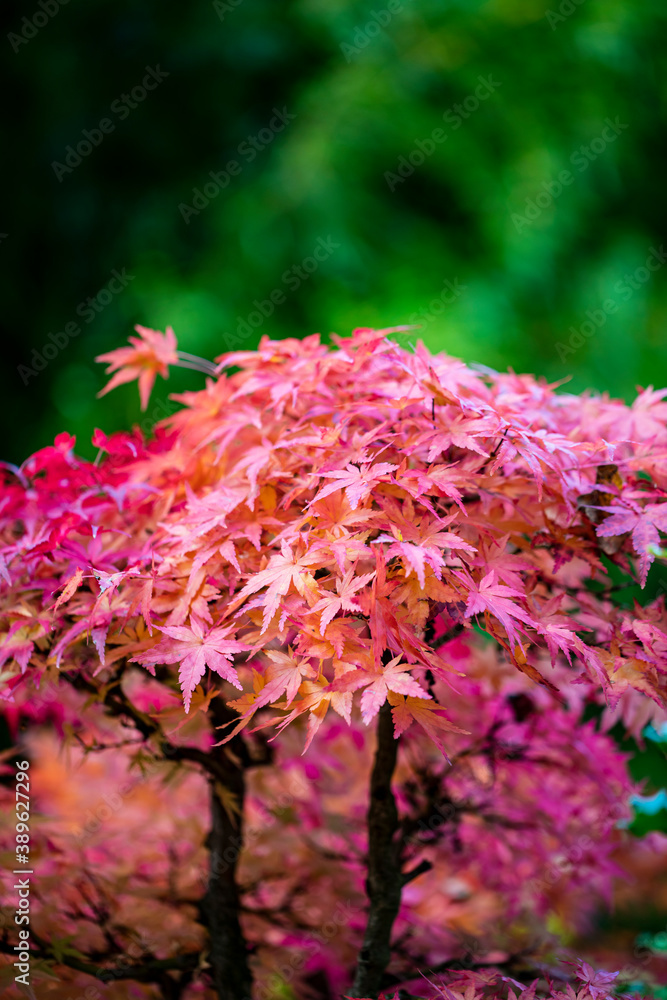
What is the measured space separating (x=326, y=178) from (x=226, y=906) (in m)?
2.75

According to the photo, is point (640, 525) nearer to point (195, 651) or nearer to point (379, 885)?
point (195, 651)

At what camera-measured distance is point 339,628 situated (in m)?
0.72

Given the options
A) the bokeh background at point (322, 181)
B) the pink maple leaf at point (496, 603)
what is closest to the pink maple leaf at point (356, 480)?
the pink maple leaf at point (496, 603)

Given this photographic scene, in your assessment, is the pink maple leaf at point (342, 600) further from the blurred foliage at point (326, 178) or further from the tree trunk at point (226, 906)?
the blurred foliage at point (326, 178)

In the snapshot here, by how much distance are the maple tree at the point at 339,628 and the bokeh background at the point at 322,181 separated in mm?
2013

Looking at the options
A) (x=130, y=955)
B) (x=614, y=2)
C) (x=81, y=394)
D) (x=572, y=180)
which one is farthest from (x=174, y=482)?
(x=614, y=2)

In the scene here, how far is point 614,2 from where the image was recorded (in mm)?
3195

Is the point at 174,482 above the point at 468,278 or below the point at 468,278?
below

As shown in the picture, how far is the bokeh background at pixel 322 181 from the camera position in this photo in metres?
3.11

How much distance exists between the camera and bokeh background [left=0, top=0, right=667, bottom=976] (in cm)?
311

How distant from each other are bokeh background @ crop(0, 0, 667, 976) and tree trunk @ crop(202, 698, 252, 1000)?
2.14m

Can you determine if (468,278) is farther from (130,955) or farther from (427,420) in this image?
(130,955)

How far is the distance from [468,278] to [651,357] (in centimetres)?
93

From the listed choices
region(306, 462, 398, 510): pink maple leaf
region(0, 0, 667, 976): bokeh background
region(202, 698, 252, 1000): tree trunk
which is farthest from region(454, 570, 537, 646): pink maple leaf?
region(0, 0, 667, 976): bokeh background
